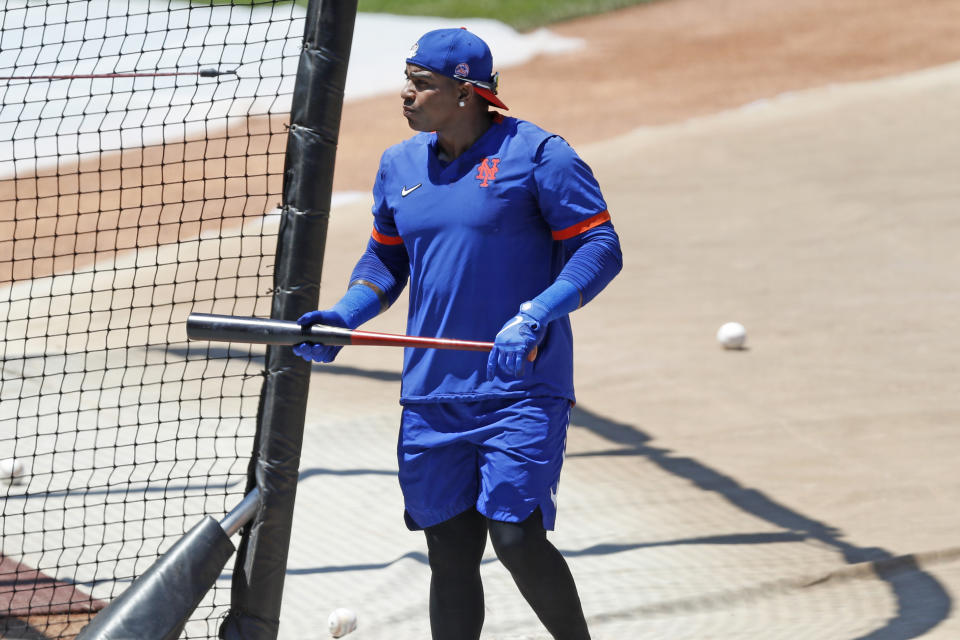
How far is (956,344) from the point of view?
7238 mm

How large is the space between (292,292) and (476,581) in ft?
3.23

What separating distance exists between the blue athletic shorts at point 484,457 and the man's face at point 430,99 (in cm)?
73

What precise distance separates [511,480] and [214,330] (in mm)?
893

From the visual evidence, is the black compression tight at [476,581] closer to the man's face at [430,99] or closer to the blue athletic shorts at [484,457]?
the blue athletic shorts at [484,457]

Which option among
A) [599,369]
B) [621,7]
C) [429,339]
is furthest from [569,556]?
[621,7]

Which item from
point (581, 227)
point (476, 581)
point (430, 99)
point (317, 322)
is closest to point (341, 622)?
point (476, 581)

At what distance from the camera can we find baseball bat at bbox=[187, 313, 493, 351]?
3123 mm

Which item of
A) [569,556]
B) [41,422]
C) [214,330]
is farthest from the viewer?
[41,422]

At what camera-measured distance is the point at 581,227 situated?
312 cm

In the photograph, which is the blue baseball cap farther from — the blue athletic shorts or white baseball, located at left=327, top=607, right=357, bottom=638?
white baseball, located at left=327, top=607, right=357, bottom=638

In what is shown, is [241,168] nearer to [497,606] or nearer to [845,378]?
[845,378]

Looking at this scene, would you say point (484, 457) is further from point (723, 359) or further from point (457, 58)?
point (723, 359)

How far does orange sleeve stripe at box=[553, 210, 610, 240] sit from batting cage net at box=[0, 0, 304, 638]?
91cm

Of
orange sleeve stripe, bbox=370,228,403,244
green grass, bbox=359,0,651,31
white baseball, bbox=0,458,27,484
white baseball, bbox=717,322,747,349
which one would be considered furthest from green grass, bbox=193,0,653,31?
orange sleeve stripe, bbox=370,228,403,244
